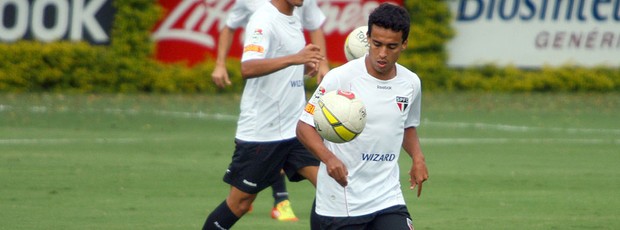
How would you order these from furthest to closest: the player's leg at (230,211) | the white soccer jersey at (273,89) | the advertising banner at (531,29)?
the advertising banner at (531,29) → the white soccer jersey at (273,89) → the player's leg at (230,211)

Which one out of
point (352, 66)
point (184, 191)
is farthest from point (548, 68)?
point (352, 66)

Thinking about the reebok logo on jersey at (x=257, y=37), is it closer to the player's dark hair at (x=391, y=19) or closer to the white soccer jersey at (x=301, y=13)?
the white soccer jersey at (x=301, y=13)

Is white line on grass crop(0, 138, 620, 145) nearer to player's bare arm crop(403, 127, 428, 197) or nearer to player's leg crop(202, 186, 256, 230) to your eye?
player's leg crop(202, 186, 256, 230)

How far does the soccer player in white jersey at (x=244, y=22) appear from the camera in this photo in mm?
11250

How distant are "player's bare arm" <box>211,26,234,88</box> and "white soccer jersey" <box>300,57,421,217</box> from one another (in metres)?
3.63

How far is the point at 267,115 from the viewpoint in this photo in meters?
10.4

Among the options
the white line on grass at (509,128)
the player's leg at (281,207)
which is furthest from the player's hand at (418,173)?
the white line on grass at (509,128)

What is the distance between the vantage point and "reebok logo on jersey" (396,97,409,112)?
304 inches

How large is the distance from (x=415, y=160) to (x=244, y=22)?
4.53 metres

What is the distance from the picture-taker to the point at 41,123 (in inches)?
827

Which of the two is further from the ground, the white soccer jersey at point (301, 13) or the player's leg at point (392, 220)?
the player's leg at point (392, 220)

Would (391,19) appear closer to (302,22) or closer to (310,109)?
(310,109)

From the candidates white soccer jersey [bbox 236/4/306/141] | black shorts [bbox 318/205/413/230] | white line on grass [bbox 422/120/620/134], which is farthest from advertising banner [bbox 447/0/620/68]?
black shorts [bbox 318/205/413/230]

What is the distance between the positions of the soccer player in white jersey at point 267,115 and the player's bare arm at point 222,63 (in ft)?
2.20
